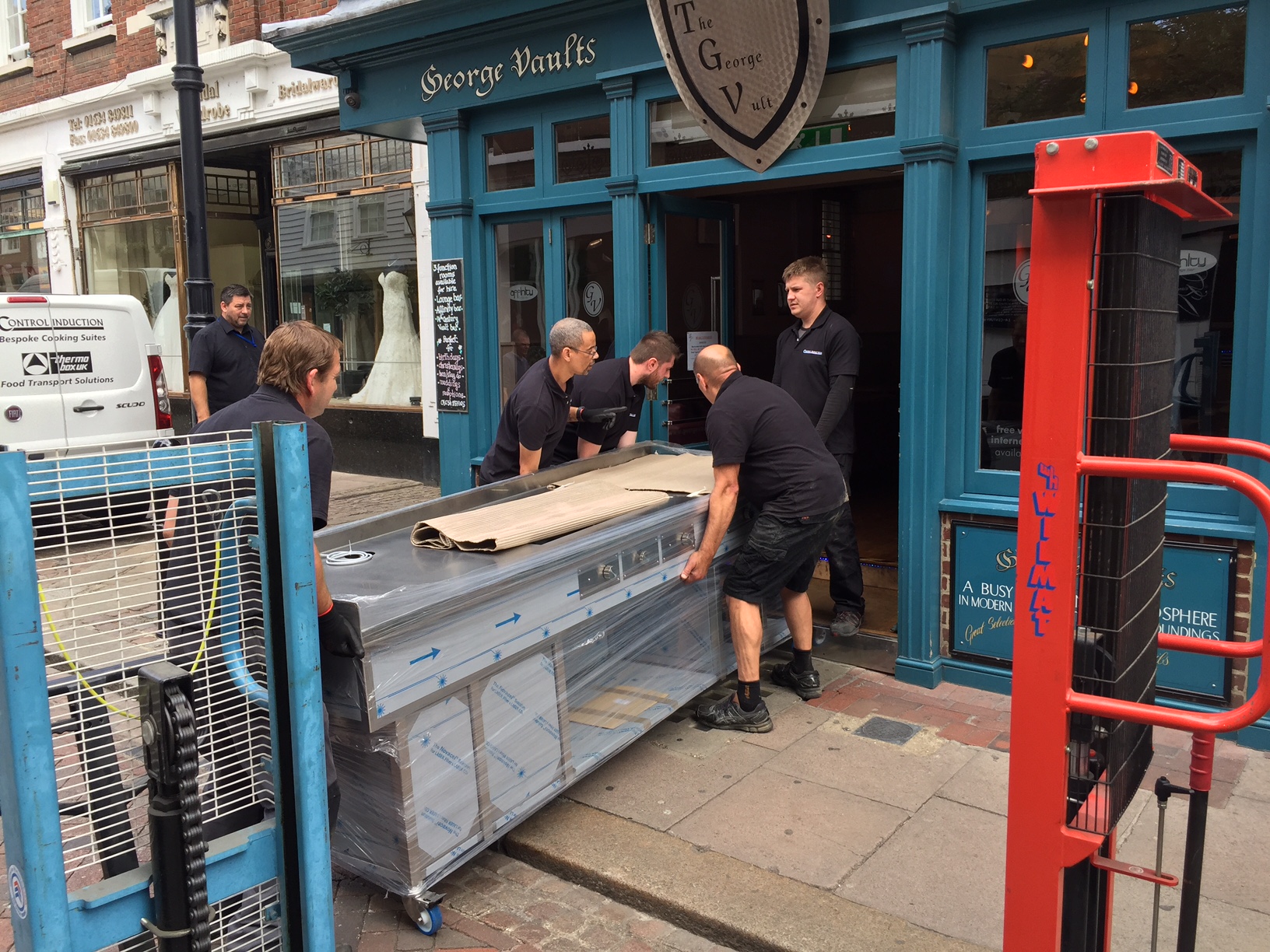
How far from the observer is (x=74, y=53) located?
50.5 feet

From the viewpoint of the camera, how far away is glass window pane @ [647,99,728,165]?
5926 mm

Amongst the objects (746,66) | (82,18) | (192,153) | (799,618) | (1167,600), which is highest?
(82,18)

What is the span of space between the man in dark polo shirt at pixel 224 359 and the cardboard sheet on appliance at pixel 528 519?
375cm

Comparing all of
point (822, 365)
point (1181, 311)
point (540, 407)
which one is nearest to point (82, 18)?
point (540, 407)

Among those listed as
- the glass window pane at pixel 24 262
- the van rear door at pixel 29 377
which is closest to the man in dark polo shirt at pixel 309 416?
the van rear door at pixel 29 377

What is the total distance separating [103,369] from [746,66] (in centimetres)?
599

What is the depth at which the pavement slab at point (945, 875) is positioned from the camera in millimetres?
3283

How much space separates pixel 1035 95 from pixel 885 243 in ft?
18.3

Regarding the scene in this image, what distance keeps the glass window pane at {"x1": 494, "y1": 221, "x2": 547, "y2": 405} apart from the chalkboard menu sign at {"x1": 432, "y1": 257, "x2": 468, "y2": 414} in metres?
0.26

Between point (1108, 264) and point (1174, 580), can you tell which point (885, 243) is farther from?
point (1108, 264)

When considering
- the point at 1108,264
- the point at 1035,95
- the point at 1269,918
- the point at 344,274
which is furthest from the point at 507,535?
the point at 344,274

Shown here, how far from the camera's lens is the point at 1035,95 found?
480 centimetres

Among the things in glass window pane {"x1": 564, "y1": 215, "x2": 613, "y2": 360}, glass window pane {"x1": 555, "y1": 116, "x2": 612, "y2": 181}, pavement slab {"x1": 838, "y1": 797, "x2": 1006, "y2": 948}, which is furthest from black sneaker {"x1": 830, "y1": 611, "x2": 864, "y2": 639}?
glass window pane {"x1": 555, "y1": 116, "x2": 612, "y2": 181}

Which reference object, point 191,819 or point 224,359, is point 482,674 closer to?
point 191,819
